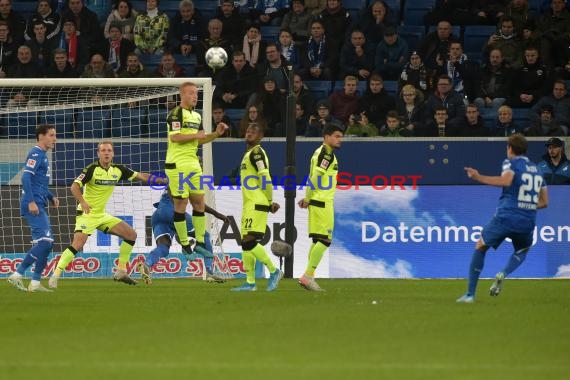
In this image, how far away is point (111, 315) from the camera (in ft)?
38.9

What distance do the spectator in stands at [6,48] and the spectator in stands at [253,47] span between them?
4.13 metres

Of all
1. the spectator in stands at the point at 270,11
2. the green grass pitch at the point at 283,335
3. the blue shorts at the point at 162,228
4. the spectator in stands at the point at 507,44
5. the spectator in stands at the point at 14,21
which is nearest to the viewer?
the green grass pitch at the point at 283,335

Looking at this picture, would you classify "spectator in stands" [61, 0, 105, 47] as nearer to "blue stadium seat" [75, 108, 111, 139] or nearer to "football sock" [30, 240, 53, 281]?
"blue stadium seat" [75, 108, 111, 139]

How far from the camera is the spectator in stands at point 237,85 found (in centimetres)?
2150

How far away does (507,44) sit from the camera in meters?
22.0

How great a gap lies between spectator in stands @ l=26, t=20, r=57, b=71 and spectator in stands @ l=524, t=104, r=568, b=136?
27.6 feet

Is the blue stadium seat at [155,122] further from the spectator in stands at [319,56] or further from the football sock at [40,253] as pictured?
the football sock at [40,253]

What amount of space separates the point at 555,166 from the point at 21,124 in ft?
27.2

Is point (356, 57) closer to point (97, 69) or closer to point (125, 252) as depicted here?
point (97, 69)

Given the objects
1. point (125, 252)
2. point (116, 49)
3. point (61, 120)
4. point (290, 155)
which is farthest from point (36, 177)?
point (116, 49)

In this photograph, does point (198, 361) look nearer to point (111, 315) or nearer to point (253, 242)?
point (111, 315)

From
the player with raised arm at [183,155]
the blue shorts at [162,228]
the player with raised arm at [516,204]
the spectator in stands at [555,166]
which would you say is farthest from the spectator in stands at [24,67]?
the player with raised arm at [516,204]

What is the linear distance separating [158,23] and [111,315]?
11.5 m

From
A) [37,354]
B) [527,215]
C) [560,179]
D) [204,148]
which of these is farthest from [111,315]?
[560,179]
